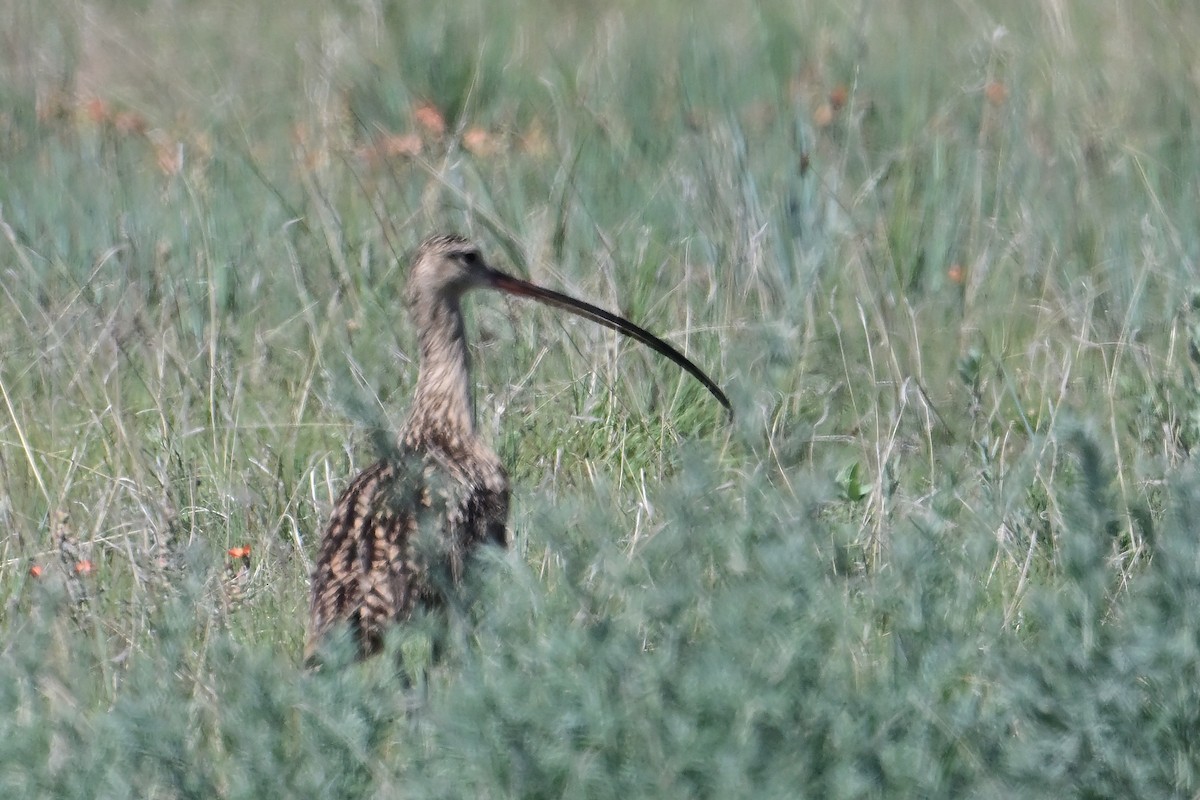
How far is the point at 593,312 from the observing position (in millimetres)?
5664

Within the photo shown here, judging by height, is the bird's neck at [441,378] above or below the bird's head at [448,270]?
below

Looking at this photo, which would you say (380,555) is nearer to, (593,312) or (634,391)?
(593,312)

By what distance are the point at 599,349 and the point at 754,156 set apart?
1239mm

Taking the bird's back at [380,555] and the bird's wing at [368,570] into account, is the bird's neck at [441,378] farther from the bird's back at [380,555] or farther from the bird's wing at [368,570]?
the bird's wing at [368,570]

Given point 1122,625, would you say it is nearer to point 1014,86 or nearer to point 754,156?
point 754,156

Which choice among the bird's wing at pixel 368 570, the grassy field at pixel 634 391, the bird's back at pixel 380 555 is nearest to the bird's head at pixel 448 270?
the grassy field at pixel 634 391

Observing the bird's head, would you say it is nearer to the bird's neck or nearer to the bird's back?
the bird's neck

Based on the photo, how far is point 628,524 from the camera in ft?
16.1

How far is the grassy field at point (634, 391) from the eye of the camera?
3.30 metres

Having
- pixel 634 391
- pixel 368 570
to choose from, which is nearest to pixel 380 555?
pixel 368 570

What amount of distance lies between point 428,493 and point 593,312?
5.71 ft

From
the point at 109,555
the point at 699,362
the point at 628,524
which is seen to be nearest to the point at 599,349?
the point at 699,362

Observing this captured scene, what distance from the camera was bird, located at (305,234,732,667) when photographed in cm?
419

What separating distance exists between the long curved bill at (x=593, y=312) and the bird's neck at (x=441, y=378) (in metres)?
0.16
